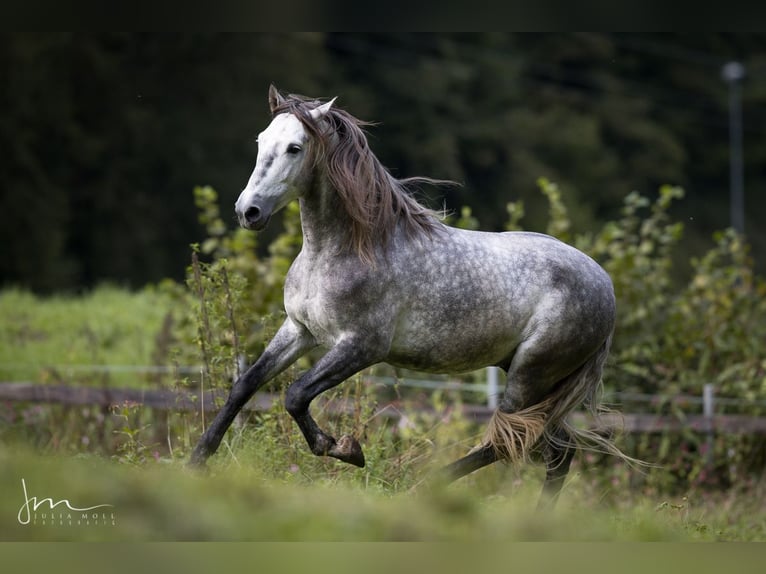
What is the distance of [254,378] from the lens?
16.5ft

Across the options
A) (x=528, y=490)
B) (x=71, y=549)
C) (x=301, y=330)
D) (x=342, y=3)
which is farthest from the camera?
(x=528, y=490)

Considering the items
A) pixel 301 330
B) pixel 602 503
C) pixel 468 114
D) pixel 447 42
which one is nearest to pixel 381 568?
pixel 301 330

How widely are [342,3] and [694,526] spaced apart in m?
3.14

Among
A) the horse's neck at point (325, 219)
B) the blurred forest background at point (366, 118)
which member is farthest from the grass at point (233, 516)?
the blurred forest background at point (366, 118)

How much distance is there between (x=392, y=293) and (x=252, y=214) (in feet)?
2.60

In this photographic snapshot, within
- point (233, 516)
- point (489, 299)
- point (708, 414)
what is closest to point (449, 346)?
point (489, 299)

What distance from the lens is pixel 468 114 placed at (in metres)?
27.3

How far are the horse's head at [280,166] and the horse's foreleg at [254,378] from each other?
67 centimetres

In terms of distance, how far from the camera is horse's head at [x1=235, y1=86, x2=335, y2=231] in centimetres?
457

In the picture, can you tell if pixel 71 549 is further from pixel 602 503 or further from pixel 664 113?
pixel 664 113

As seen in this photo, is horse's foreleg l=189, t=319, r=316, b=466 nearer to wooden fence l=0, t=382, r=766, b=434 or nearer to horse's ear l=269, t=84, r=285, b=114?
horse's ear l=269, t=84, r=285, b=114

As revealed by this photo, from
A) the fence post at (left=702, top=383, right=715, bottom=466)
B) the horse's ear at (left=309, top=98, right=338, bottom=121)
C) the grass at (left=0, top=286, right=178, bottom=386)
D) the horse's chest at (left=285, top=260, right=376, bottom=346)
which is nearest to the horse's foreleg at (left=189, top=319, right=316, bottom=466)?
the horse's chest at (left=285, top=260, right=376, bottom=346)

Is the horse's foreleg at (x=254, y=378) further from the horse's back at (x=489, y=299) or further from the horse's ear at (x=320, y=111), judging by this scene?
the horse's ear at (x=320, y=111)

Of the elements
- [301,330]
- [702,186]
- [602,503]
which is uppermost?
[702,186]
